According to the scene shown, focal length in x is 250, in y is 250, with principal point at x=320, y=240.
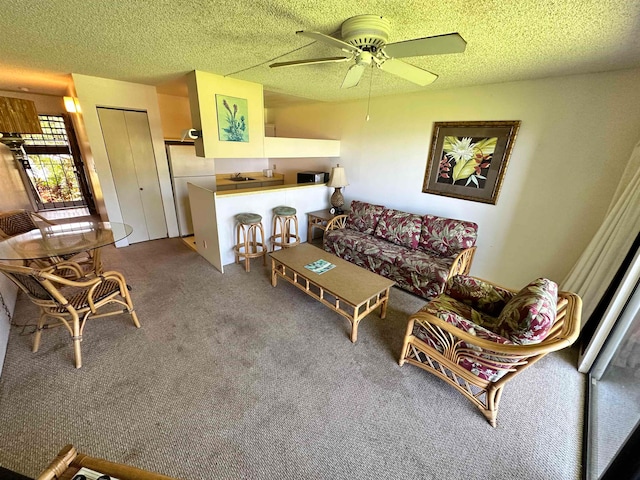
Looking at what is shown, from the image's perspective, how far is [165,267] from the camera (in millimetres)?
3359

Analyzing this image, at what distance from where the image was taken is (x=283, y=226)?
378 cm

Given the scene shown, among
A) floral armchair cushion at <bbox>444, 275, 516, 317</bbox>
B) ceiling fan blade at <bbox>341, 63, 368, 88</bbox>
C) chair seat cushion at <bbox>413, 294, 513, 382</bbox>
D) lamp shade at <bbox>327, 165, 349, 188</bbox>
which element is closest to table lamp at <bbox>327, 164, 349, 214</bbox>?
lamp shade at <bbox>327, 165, 349, 188</bbox>

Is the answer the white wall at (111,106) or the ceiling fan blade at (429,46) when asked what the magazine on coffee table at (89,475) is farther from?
the white wall at (111,106)

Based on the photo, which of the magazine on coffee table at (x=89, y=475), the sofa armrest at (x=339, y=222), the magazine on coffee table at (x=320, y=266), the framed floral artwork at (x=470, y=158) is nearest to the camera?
the magazine on coffee table at (x=89, y=475)

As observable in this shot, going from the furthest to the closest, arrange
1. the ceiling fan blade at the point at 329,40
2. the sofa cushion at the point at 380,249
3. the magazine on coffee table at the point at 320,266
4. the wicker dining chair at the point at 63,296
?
the sofa cushion at the point at 380,249 < the magazine on coffee table at the point at 320,266 < the wicker dining chair at the point at 63,296 < the ceiling fan blade at the point at 329,40

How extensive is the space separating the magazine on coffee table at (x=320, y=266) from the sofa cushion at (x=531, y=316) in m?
1.50

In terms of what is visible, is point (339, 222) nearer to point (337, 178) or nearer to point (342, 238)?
point (342, 238)

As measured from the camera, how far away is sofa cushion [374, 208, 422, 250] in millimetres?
3199

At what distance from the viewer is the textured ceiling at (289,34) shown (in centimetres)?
138

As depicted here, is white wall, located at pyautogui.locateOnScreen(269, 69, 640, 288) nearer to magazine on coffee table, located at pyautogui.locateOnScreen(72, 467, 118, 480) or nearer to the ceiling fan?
the ceiling fan

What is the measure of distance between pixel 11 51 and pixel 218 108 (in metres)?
1.68

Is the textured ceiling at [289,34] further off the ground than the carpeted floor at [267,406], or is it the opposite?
the textured ceiling at [289,34]

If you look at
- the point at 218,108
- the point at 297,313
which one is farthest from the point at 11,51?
the point at 297,313

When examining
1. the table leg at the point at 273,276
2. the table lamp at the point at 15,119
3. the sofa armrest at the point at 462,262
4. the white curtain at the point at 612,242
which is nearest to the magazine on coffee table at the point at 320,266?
the table leg at the point at 273,276
